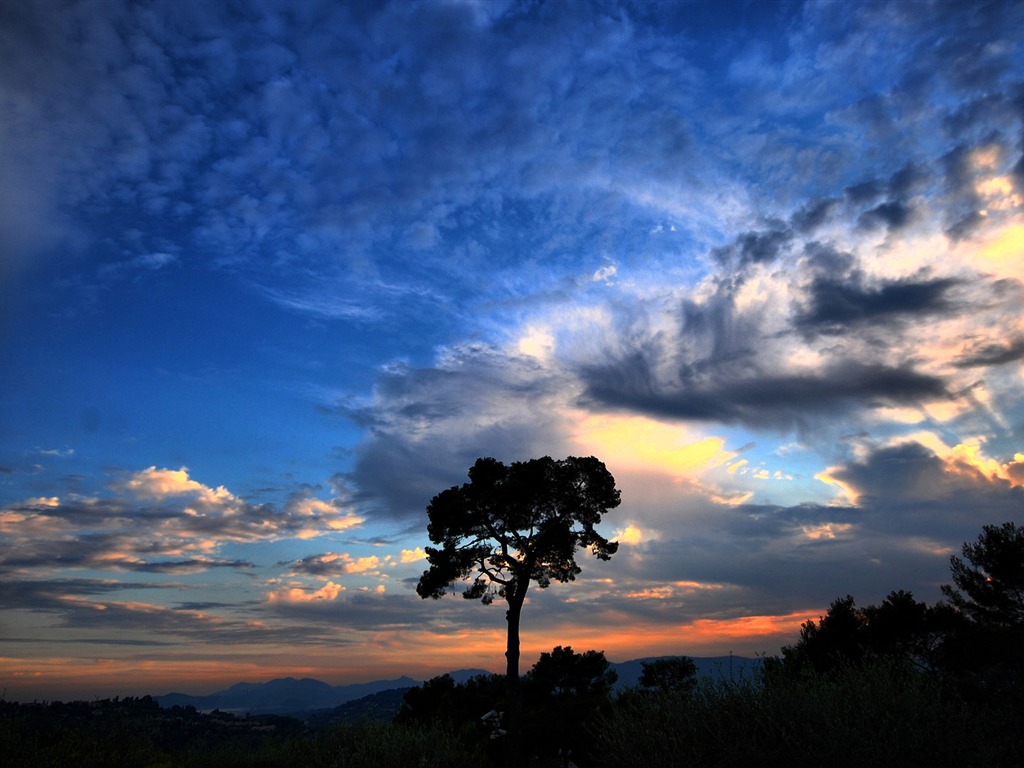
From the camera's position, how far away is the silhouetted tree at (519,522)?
32031 millimetres

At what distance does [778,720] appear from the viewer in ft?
38.1

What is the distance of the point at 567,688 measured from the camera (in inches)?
1857

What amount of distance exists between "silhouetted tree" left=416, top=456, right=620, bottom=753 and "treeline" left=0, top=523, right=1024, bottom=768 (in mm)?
7167

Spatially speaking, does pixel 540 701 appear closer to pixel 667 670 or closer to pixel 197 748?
pixel 667 670

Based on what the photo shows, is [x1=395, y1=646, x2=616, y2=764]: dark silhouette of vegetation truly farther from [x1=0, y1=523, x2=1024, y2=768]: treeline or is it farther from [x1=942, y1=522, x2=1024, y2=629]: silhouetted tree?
[x1=942, y1=522, x2=1024, y2=629]: silhouetted tree

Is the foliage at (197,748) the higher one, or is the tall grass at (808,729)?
the tall grass at (808,729)

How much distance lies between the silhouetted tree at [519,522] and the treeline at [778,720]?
23.5 feet

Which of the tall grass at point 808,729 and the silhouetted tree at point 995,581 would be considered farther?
the silhouetted tree at point 995,581

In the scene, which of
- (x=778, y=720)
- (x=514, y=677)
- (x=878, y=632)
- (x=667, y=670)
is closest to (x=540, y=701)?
(x=667, y=670)

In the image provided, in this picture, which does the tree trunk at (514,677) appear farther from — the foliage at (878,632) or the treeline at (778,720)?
the foliage at (878,632)

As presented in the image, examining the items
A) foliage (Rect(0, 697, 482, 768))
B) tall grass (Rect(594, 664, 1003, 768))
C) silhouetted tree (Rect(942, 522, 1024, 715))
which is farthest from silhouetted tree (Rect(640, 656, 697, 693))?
tall grass (Rect(594, 664, 1003, 768))

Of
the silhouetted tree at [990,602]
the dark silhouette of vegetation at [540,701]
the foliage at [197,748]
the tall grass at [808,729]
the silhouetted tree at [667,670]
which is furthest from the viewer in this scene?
the silhouetted tree at [667,670]

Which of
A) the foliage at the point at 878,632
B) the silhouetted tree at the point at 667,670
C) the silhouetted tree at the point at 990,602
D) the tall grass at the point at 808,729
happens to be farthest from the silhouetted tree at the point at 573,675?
the tall grass at the point at 808,729

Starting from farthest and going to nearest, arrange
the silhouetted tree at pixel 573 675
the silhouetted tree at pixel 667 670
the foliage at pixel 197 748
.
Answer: the silhouetted tree at pixel 667 670
the silhouetted tree at pixel 573 675
the foliage at pixel 197 748
